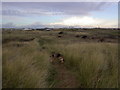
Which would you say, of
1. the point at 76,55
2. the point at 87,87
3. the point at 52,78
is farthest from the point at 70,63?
the point at 87,87

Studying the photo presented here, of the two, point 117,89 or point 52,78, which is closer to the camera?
point 117,89

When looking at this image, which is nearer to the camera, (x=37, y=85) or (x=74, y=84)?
(x=37, y=85)

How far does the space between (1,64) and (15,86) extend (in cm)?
78

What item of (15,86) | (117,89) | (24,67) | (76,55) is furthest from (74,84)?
(76,55)

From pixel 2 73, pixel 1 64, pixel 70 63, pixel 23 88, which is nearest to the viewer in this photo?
pixel 23 88

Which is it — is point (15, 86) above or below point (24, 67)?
below

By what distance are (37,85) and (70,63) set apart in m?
3.28

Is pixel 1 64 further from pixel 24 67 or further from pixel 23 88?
pixel 23 88

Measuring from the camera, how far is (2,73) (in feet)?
13.0

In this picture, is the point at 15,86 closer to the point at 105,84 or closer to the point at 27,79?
the point at 27,79

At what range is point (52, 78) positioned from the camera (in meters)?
5.28

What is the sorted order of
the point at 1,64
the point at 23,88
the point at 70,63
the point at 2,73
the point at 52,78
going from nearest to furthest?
the point at 23,88, the point at 2,73, the point at 1,64, the point at 52,78, the point at 70,63

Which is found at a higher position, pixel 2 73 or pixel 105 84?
pixel 2 73

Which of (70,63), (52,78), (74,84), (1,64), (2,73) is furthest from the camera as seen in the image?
(70,63)
